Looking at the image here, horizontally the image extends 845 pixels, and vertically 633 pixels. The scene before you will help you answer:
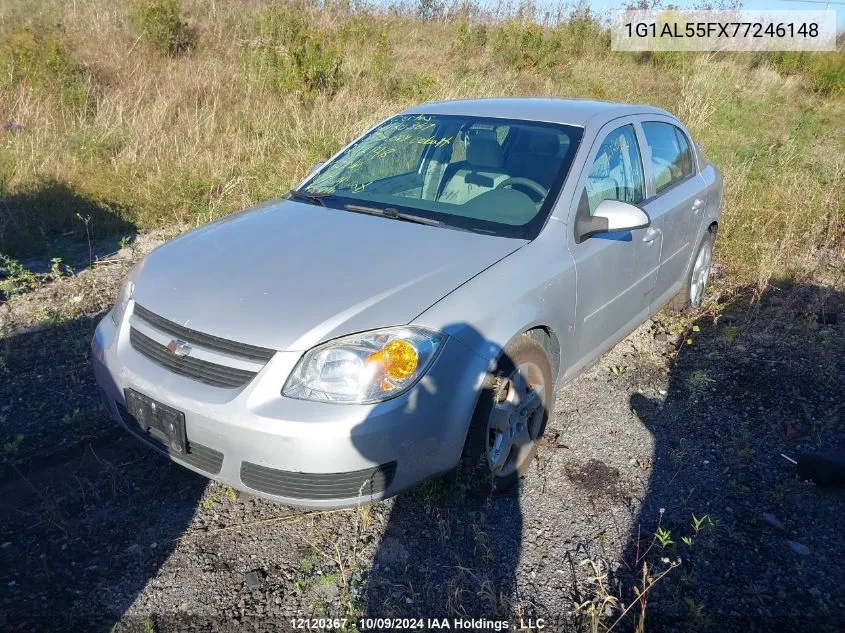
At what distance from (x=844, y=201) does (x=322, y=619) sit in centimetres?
704

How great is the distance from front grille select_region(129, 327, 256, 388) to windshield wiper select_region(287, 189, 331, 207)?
1.19 m

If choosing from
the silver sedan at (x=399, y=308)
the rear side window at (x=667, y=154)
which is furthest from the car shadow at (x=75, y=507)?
the rear side window at (x=667, y=154)

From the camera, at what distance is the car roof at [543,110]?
330cm

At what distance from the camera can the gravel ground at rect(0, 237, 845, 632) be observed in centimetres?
218

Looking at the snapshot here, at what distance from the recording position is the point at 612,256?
121 inches

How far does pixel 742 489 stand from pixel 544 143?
189 cm

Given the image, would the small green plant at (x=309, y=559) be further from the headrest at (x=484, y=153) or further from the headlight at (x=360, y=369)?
the headrest at (x=484, y=153)

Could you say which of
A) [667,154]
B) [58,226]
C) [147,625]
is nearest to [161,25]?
[58,226]

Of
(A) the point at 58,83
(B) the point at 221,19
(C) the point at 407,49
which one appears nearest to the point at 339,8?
(C) the point at 407,49

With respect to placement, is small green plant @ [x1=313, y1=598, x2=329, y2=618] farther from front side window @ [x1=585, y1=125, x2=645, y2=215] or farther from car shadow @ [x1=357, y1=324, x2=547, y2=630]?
front side window @ [x1=585, y1=125, x2=645, y2=215]

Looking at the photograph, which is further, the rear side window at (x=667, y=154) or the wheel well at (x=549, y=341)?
the rear side window at (x=667, y=154)

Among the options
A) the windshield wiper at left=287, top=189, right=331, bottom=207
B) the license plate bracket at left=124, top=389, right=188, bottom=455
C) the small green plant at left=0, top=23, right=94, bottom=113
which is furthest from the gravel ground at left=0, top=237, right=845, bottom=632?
the small green plant at left=0, top=23, right=94, bottom=113

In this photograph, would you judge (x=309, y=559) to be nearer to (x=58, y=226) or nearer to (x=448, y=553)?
(x=448, y=553)

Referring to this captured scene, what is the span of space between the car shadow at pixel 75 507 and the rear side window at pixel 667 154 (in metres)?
3.06
